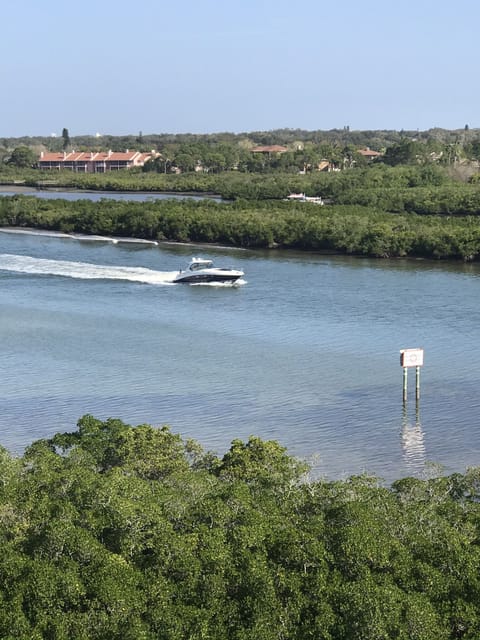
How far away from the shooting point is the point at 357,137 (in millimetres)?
168750

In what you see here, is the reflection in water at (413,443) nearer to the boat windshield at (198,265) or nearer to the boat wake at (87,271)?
the boat wake at (87,271)

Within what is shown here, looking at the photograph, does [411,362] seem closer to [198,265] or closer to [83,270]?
[198,265]

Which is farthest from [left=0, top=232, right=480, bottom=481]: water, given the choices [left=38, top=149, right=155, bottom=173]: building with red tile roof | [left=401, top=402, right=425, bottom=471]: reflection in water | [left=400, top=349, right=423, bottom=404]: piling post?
[left=38, top=149, right=155, bottom=173]: building with red tile roof

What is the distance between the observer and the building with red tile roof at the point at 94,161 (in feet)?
344

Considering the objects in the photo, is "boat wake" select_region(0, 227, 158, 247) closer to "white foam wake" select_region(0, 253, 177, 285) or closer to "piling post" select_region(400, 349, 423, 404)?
"white foam wake" select_region(0, 253, 177, 285)

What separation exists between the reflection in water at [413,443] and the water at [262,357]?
6 centimetres

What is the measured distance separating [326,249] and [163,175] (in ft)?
147

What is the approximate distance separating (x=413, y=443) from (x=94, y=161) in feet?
293

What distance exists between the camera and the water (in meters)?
20.2

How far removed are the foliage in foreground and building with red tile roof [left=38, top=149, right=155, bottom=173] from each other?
3624 inches

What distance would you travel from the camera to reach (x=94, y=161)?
347 ft

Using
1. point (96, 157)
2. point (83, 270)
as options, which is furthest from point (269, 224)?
point (96, 157)

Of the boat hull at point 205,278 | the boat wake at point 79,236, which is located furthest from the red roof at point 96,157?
the boat hull at point 205,278

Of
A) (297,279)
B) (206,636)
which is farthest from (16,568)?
(297,279)
